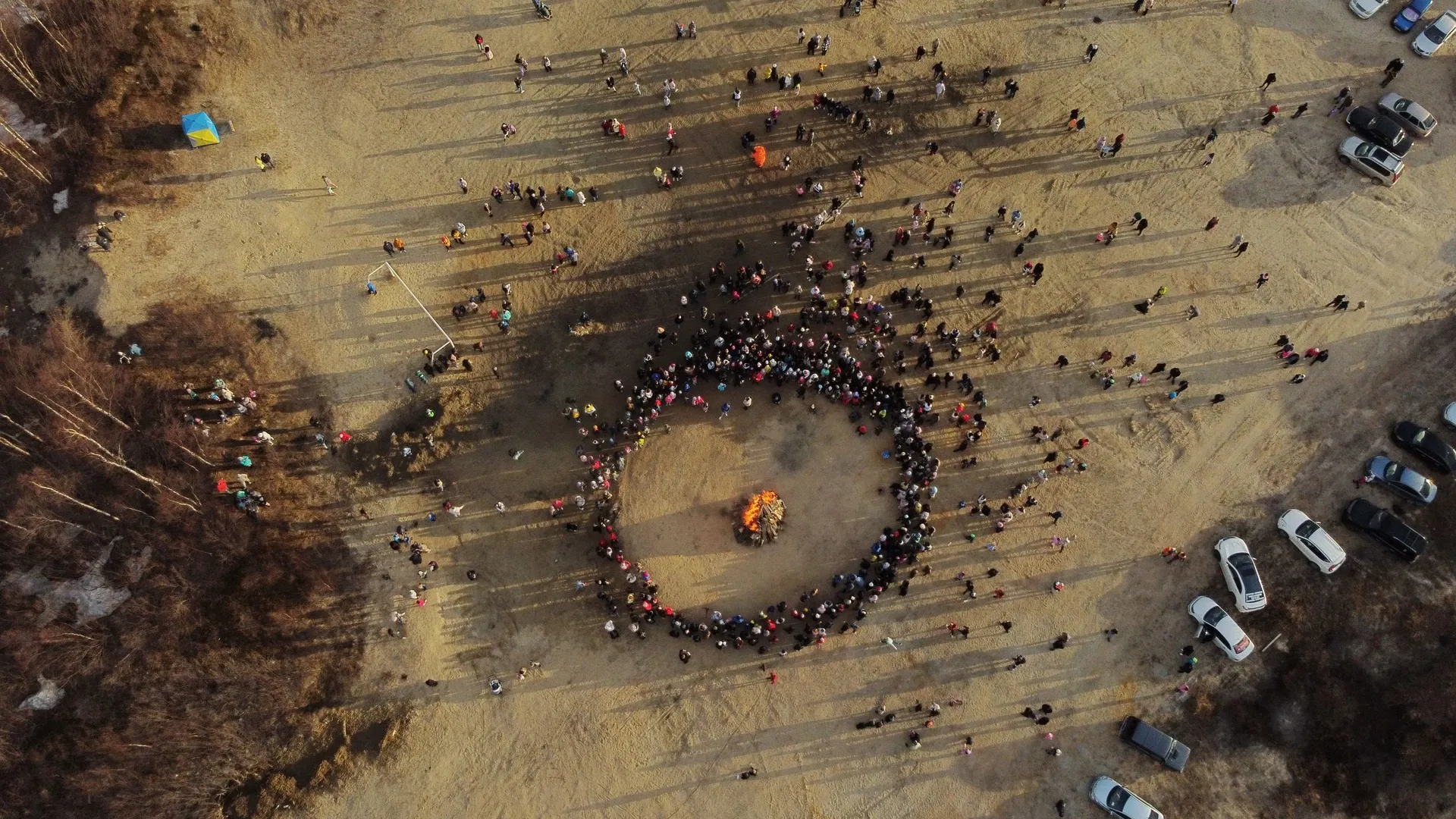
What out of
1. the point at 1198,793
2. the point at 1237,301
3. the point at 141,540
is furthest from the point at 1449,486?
the point at 141,540

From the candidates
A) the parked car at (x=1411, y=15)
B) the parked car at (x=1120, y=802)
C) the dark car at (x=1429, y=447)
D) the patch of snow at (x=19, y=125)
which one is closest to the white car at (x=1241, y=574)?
the dark car at (x=1429, y=447)

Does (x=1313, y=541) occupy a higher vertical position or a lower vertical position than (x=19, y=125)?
lower

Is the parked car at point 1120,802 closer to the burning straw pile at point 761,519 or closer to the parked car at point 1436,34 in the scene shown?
the burning straw pile at point 761,519

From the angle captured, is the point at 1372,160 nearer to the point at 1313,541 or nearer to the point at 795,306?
the point at 1313,541

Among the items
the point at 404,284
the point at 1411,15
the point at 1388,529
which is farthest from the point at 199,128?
the point at 1411,15

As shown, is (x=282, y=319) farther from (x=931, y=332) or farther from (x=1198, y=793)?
(x=1198, y=793)
